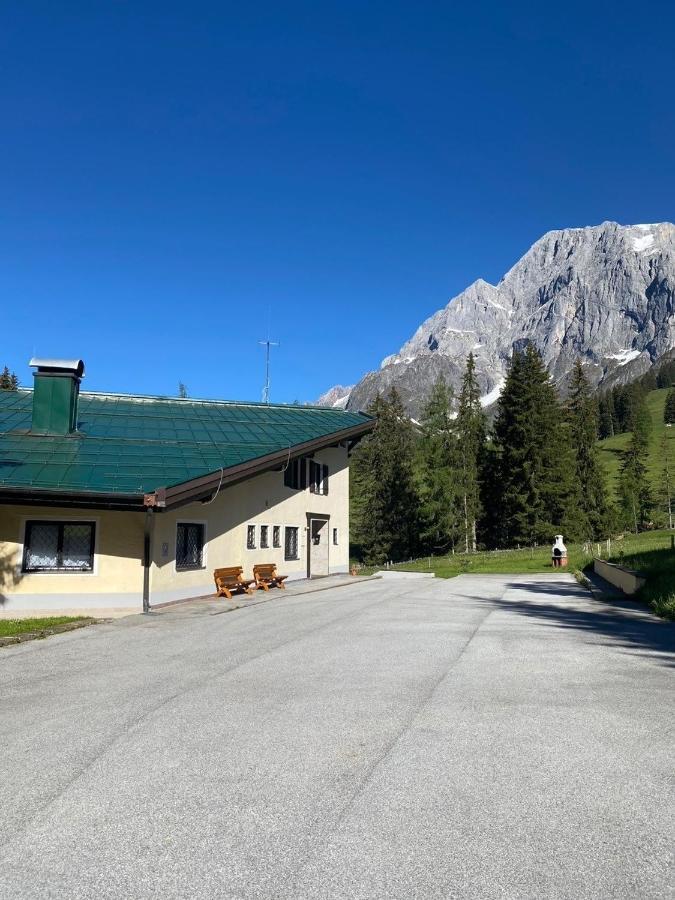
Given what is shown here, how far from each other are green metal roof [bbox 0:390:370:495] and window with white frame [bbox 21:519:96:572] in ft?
4.30

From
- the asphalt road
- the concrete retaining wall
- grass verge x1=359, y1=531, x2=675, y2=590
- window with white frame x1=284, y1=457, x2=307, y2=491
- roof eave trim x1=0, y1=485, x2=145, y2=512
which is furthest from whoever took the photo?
grass verge x1=359, y1=531, x2=675, y2=590

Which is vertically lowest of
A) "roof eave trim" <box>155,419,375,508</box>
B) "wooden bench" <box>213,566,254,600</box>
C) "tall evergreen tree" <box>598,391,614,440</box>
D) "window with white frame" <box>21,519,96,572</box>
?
"wooden bench" <box>213,566,254,600</box>

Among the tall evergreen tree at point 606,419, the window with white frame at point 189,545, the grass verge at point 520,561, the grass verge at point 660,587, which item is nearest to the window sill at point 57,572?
the window with white frame at point 189,545

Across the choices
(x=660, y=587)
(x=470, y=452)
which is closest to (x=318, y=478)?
(x=660, y=587)

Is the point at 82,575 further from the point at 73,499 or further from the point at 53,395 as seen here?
the point at 53,395

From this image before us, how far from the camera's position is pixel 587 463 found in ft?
191

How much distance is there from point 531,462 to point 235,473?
36.4m

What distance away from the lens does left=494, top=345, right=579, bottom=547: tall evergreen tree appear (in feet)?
167

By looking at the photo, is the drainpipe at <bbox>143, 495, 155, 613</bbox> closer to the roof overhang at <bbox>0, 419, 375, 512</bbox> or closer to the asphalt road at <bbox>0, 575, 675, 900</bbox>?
the roof overhang at <bbox>0, 419, 375, 512</bbox>

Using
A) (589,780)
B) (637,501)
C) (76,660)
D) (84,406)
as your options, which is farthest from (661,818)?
(637,501)

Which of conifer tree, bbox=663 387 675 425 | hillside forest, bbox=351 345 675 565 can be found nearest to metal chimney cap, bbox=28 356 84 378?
hillside forest, bbox=351 345 675 565

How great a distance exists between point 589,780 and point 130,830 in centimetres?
306

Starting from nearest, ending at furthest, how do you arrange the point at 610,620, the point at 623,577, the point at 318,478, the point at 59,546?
the point at 610,620
the point at 59,546
the point at 623,577
the point at 318,478

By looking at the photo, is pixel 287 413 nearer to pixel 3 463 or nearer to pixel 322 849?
pixel 3 463
